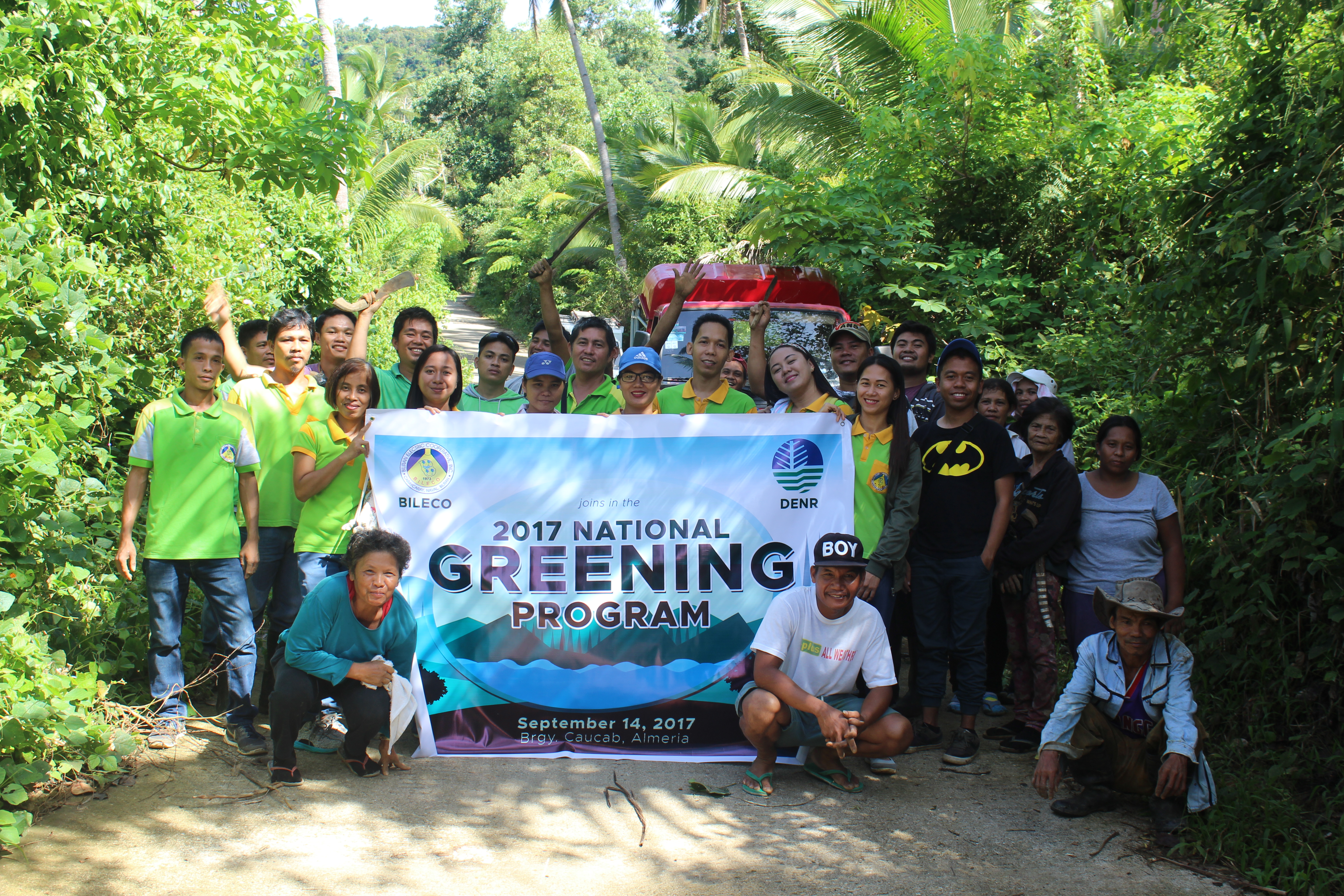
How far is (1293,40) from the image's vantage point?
15.5 feet

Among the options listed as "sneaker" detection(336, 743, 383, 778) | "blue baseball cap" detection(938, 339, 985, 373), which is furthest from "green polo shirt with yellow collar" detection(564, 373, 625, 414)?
"sneaker" detection(336, 743, 383, 778)

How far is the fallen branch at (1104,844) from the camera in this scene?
4.04m

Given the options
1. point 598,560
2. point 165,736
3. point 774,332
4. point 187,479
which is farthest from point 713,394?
point 774,332

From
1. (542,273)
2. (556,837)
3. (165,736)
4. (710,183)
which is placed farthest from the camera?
(710,183)

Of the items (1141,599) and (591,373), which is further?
(591,373)

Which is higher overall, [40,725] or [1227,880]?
[40,725]

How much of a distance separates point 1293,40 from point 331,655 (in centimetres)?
503

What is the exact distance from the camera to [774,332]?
10195mm

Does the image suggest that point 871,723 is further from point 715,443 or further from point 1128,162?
point 1128,162

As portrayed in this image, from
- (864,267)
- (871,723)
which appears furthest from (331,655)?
(864,267)

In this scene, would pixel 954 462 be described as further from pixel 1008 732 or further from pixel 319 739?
pixel 319 739

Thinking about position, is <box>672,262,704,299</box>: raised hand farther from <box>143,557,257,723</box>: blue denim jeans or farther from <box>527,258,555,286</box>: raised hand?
<box>143,557,257,723</box>: blue denim jeans

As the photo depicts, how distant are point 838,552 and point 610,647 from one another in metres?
1.25

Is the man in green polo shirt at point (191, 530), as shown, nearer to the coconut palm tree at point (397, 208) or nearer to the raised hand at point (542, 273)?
the raised hand at point (542, 273)
